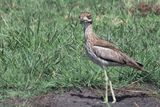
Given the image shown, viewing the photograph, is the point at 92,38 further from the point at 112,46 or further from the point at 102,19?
the point at 102,19

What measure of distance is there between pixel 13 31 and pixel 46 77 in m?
1.34

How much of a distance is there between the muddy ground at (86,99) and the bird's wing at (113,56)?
1.35 feet

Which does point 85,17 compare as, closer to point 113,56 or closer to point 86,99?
point 113,56

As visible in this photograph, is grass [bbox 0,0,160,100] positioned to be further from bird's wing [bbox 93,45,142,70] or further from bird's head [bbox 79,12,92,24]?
bird's head [bbox 79,12,92,24]

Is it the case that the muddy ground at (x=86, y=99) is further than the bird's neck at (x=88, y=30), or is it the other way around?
the muddy ground at (x=86, y=99)

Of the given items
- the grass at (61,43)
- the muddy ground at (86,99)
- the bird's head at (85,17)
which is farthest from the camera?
the grass at (61,43)

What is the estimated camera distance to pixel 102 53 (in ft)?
24.2

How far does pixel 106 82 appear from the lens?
7520 millimetres

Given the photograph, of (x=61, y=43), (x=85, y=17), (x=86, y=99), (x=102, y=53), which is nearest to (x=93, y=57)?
(x=102, y=53)

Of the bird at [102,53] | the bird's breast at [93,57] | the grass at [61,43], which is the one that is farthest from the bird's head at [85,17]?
the grass at [61,43]

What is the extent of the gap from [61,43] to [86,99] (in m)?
1.61

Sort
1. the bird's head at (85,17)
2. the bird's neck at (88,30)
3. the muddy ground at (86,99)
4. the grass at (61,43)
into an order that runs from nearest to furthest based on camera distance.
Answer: the bird's head at (85,17) < the bird's neck at (88,30) < the muddy ground at (86,99) < the grass at (61,43)

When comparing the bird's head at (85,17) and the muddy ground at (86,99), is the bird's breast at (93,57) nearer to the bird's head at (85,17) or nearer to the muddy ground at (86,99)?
the bird's head at (85,17)

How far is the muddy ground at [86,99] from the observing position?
760cm
